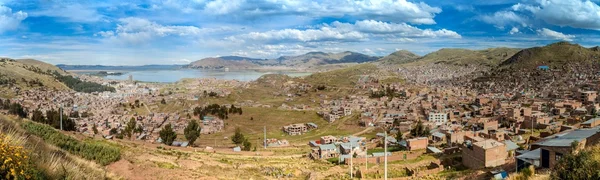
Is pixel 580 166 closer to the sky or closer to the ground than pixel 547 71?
closer to the ground

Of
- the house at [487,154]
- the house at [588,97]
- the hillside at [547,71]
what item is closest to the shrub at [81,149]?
the house at [487,154]

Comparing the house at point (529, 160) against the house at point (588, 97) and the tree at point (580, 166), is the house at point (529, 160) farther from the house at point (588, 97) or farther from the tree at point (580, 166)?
the house at point (588, 97)

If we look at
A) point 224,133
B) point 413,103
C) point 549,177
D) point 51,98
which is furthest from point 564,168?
point 51,98

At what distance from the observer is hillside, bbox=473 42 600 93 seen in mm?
89250

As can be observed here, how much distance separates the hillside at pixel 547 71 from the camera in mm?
89250

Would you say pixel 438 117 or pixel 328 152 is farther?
pixel 438 117

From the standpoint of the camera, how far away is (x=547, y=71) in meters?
105

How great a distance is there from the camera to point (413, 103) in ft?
232

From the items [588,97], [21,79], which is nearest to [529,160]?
[588,97]

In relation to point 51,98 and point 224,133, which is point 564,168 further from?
point 51,98

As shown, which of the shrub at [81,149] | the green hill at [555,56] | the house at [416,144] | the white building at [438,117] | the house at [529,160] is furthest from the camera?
the green hill at [555,56]

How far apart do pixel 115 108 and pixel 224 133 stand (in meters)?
34.1

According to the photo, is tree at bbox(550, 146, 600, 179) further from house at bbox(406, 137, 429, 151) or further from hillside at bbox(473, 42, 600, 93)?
hillside at bbox(473, 42, 600, 93)

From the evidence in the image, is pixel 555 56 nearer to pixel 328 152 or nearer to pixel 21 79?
pixel 328 152
